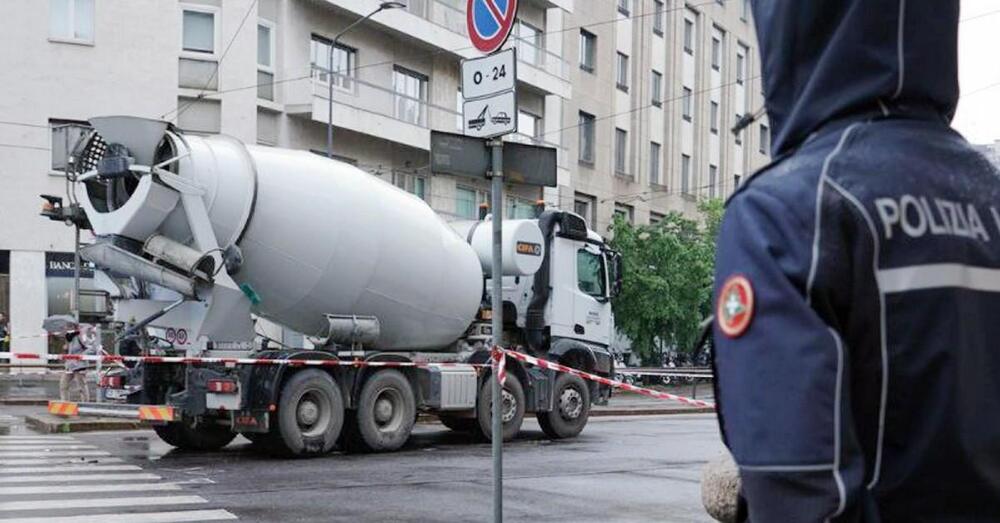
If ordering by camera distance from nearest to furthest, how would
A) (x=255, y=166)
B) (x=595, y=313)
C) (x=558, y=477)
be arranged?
1. (x=558, y=477)
2. (x=255, y=166)
3. (x=595, y=313)

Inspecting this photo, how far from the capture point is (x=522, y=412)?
16.5m

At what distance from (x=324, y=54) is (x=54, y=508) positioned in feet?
74.4

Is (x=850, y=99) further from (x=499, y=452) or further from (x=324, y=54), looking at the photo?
(x=324, y=54)

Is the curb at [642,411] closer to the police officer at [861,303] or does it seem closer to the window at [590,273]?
the window at [590,273]

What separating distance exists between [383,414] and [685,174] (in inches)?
1435

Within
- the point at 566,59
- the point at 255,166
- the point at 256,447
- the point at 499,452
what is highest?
the point at 566,59

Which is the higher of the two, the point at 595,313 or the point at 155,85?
the point at 155,85

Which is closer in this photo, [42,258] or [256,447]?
[256,447]

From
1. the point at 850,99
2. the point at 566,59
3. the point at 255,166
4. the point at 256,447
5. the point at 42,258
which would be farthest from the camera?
the point at 566,59

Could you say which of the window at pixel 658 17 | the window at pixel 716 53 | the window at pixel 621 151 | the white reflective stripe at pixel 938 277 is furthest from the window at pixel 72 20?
the window at pixel 716 53

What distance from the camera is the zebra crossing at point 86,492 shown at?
29.0 ft

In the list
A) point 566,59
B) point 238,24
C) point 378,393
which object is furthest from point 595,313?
point 566,59

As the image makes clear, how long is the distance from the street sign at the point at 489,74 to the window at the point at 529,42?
29.3m

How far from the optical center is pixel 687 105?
49062 millimetres
